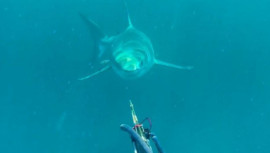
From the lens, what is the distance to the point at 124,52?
353 inches

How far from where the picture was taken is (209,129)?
11.7 meters

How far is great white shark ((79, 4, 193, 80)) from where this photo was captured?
8320 mm

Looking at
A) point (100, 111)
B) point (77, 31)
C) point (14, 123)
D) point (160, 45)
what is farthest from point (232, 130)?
point (14, 123)

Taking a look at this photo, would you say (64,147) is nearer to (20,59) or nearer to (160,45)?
(20,59)

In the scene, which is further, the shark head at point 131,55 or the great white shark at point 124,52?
the great white shark at point 124,52

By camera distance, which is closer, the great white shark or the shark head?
the shark head

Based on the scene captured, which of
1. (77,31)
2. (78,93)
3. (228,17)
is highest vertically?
(77,31)

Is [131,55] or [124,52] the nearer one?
[131,55]

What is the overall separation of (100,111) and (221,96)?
434cm

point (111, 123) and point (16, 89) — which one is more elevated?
point (16, 89)

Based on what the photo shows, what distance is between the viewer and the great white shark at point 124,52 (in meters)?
8.32

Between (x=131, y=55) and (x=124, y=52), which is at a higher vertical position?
(x=124, y=52)

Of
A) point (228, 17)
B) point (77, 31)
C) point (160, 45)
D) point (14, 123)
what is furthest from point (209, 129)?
point (14, 123)

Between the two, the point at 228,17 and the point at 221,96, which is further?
the point at 228,17
